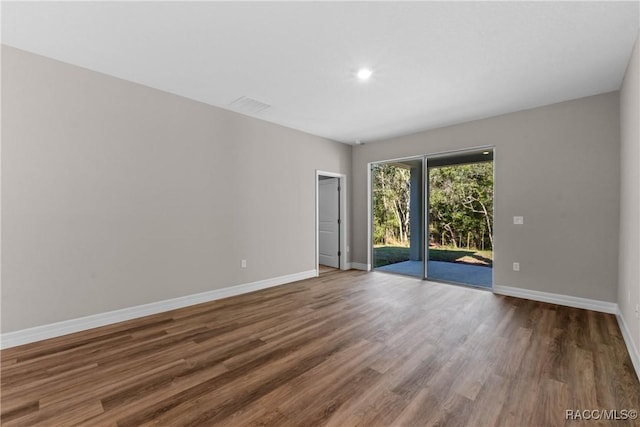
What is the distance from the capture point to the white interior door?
6.16 metres

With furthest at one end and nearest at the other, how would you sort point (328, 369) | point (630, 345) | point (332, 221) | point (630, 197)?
1. point (332, 221)
2. point (630, 197)
3. point (630, 345)
4. point (328, 369)

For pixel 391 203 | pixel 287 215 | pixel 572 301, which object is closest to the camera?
pixel 572 301

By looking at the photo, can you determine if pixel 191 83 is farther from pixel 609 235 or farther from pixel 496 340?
pixel 609 235

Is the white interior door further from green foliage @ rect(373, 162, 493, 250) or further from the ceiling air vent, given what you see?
the ceiling air vent

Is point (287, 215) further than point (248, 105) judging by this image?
Yes

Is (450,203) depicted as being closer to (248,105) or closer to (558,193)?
(558,193)

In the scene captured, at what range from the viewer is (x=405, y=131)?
16.7ft

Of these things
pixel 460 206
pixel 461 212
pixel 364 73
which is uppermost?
pixel 364 73

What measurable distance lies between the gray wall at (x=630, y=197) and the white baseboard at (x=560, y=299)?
0.25 m

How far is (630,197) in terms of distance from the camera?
265 cm

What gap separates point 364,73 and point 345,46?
528 millimetres

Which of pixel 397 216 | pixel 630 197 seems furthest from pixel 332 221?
pixel 630 197

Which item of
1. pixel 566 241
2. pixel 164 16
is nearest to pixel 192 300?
pixel 164 16

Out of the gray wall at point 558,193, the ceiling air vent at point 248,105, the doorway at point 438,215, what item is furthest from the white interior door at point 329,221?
the gray wall at point 558,193
